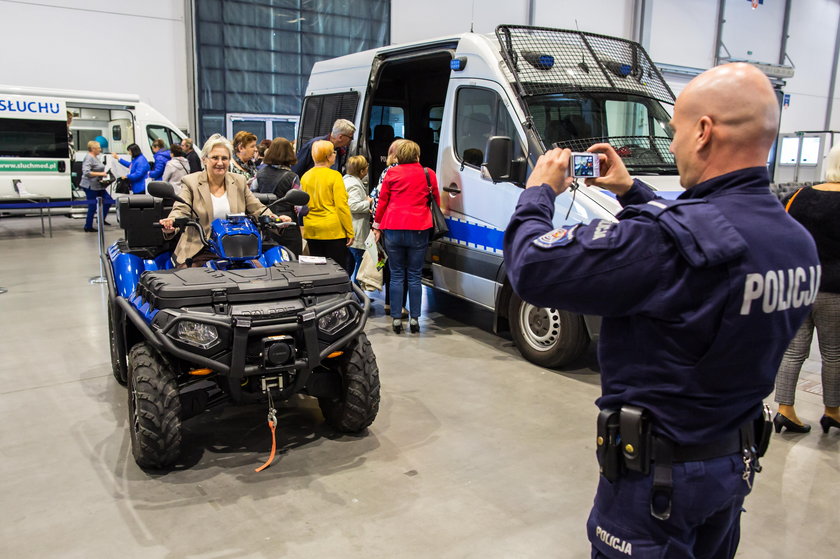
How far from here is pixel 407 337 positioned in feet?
19.5

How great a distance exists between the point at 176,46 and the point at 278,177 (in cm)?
1126

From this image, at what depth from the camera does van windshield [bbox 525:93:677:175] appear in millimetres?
5137

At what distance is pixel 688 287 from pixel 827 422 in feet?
11.3

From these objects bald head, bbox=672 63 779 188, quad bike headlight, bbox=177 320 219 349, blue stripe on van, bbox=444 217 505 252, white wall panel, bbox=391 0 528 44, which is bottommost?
quad bike headlight, bbox=177 320 219 349

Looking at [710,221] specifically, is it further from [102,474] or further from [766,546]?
[102,474]

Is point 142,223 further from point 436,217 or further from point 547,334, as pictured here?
point 547,334

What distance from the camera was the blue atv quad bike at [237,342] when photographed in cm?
327

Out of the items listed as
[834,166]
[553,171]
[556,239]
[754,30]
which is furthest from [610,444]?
[754,30]

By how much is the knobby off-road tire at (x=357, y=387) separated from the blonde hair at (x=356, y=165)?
286 cm

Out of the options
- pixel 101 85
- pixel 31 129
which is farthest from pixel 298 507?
pixel 101 85

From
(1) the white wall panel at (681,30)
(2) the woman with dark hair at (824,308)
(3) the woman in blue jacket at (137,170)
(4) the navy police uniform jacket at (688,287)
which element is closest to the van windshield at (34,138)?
(3) the woman in blue jacket at (137,170)

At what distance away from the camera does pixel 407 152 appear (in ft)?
19.0

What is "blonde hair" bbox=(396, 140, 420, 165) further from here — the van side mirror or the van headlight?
the van headlight

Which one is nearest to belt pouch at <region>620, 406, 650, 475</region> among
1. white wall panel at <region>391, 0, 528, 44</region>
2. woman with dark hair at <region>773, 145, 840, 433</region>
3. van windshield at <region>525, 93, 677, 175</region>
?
woman with dark hair at <region>773, 145, 840, 433</region>
